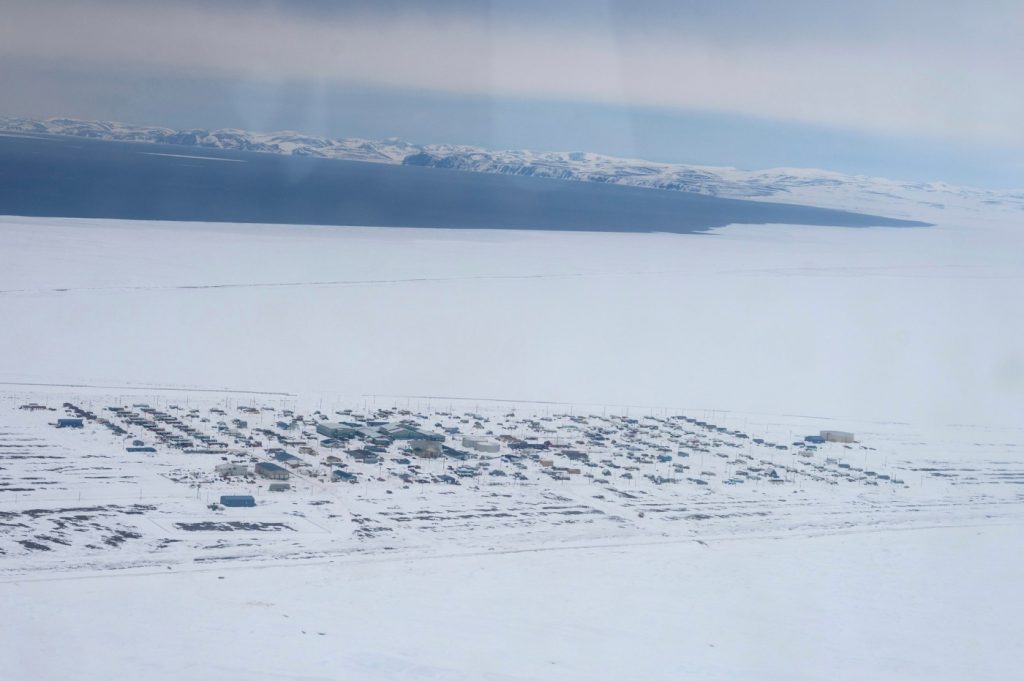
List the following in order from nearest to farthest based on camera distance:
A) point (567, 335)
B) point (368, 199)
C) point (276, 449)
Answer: point (276, 449), point (567, 335), point (368, 199)

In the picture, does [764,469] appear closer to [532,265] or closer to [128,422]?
[128,422]

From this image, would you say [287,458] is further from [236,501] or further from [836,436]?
[836,436]

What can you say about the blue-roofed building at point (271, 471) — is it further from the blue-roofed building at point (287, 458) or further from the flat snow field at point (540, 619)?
the flat snow field at point (540, 619)

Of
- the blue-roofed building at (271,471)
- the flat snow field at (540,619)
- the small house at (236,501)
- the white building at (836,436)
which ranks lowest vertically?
the flat snow field at (540,619)

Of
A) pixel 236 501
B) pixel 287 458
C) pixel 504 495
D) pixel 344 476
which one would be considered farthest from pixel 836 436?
pixel 236 501

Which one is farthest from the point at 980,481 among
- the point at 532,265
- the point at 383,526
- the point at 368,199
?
the point at 368,199

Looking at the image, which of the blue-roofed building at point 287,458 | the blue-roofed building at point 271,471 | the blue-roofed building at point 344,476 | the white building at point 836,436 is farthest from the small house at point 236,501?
Result: the white building at point 836,436

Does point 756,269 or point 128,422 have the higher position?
point 756,269

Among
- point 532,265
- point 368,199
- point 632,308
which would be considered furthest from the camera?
point 368,199
